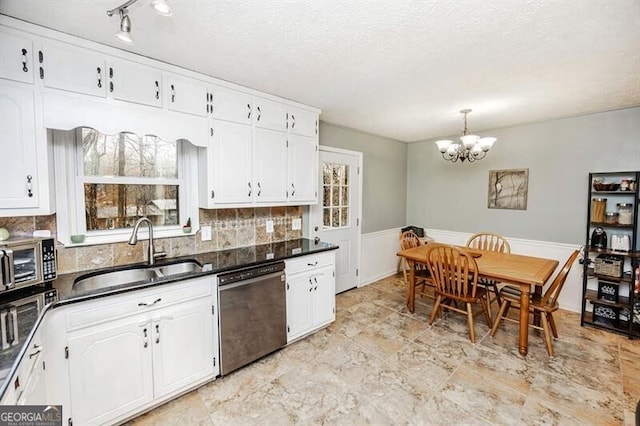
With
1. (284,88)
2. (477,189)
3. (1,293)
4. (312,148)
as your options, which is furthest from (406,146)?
(1,293)

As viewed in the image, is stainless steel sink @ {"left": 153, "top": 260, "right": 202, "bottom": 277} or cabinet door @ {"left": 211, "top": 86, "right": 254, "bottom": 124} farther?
cabinet door @ {"left": 211, "top": 86, "right": 254, "bottom": 124}

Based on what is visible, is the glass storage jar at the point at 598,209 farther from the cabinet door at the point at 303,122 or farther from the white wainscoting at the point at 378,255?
the cabinet door at the point at 303,122

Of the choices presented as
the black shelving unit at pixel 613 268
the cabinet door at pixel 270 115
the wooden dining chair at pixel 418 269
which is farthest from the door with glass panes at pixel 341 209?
the black shelving unit at pixel 613 268

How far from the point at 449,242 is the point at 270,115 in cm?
367

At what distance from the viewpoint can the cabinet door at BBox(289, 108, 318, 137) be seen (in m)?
2.91

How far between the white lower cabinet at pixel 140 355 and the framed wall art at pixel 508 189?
410 cm

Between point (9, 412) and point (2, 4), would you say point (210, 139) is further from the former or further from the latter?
point (9, 412)

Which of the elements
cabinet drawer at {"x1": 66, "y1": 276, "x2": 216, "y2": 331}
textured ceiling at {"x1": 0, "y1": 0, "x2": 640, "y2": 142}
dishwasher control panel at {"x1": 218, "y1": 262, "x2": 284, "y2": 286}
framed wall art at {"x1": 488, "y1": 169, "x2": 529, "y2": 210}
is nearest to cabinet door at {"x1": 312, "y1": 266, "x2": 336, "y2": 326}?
dishwasher control panel at {"x1": 218, "y1": 262, "x2": 284, "y2": 286}

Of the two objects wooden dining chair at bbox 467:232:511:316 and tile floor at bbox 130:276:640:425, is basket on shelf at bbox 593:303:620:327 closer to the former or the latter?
tile floor at bbox 130:276:640:425

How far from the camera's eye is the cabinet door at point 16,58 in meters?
1.54

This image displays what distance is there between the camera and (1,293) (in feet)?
4.93

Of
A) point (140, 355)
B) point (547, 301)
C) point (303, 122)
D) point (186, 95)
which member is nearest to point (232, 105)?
point (186, 95)

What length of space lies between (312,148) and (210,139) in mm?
1146

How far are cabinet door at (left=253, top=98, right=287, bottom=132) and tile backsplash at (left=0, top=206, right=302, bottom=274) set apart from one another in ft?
2.91
